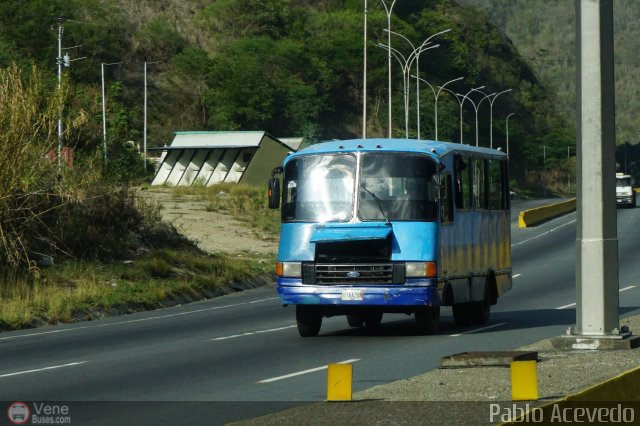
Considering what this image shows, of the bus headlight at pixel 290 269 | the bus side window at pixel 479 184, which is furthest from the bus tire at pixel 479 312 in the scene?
the bus headlight at pixel 290 269

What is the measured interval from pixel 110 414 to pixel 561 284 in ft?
78.2

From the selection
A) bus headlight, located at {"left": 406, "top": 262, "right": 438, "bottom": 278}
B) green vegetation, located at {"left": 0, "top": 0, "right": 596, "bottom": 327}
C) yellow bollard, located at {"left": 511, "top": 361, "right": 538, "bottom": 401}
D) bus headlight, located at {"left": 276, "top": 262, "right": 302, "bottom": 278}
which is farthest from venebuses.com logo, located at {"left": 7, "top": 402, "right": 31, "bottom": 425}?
green vegetation, located at {"left": 0, "top": 0, "right": 596, "bottom": 327}

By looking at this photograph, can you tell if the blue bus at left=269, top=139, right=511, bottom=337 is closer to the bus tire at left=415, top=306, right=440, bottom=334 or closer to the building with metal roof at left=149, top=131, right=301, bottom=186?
the bus tire at left=415, top=306, right=440, bottom=334

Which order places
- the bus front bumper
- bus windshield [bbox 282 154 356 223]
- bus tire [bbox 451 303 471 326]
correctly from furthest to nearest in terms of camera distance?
1. bus tire [bbox 451 303 471 326]
2. bus windshield [bbox 282 154 356 223]
3. the bus front bumper

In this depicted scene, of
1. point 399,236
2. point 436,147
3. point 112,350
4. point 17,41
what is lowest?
point 112,350

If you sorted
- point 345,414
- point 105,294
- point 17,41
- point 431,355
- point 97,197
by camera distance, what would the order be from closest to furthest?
point 345,414, point 431,355, point 105,294, point 97,197, point 17,41

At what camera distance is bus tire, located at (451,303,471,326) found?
76.4ft

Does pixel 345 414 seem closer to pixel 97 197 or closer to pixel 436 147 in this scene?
pixel 436 147

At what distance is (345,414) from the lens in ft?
36.8

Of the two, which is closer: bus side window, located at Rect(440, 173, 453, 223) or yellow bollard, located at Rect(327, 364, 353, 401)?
yellow bollard, located at Rect(327, 364, 353, 401)

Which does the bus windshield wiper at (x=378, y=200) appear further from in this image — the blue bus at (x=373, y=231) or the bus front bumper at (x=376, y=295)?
the bus front bumper at (x=376, y=295)

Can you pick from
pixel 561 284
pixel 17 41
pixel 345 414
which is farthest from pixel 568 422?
pixel 17 41

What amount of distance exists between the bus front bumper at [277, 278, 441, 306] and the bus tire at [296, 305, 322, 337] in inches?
34.9

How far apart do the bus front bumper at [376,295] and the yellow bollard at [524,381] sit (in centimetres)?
933
